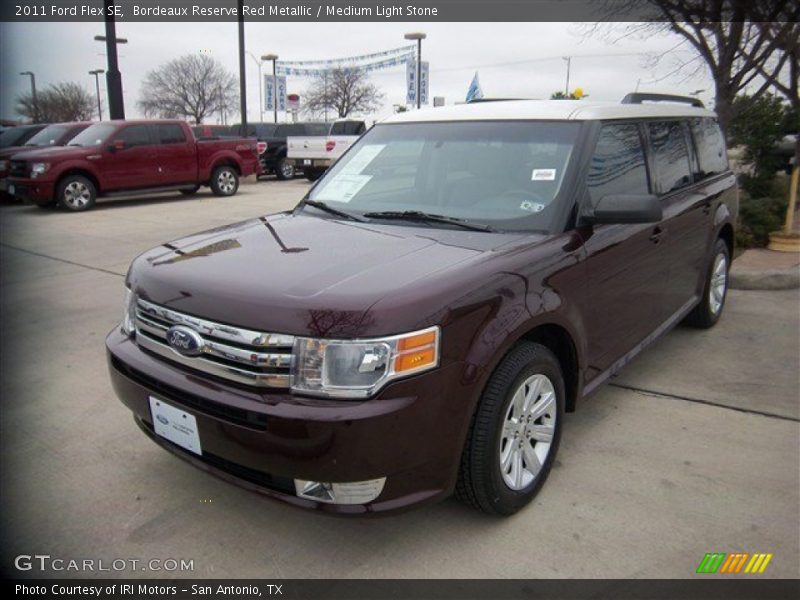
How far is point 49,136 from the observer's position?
47.9 ft

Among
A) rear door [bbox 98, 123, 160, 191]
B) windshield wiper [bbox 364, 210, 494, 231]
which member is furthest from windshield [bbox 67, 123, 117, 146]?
windshield wiper [bbox 364, 210, 494, 231]

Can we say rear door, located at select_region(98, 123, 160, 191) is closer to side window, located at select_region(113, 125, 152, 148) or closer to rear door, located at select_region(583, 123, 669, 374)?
side window, located at select_region(113, 125, 152, 148)

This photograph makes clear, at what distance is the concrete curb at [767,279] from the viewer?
6.59 meters

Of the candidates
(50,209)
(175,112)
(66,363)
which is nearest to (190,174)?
(50,209)

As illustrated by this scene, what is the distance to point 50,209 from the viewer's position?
42.7ft

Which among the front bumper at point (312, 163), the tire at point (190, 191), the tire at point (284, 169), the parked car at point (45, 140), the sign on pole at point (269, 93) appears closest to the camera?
the parked car at point (45, 140)

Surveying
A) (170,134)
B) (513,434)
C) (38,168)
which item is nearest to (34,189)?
(38,168)

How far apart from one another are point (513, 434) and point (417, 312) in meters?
0.82

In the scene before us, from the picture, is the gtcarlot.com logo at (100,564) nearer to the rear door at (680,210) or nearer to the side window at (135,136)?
the rear door at (680,210)

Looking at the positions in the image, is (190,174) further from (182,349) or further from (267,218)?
(182,349)

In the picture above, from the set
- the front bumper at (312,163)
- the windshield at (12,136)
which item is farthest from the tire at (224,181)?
the windshield at (12,136)

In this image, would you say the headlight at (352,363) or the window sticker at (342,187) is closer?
Result: the headlight at (352,363)

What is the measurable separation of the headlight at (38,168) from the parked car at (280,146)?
309 inches

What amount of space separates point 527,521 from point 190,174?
1329 centimetres
